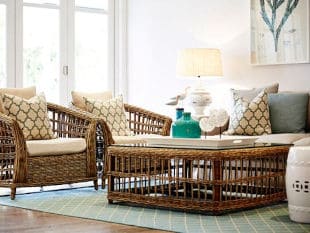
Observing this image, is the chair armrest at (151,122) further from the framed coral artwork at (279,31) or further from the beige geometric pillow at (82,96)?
the framed coral artwork at (279,31)

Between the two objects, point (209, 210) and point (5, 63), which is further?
point (5, 63)

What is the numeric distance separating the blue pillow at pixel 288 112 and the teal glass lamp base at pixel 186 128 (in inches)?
52.0

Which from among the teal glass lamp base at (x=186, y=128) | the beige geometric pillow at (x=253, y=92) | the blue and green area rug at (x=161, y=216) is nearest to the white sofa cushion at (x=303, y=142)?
the blue and green area rug at (x=161, y=216)

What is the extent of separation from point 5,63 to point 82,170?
2.02 metres

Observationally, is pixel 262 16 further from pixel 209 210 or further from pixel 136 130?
→ pixel 209 210

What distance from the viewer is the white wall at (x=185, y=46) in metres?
6.19

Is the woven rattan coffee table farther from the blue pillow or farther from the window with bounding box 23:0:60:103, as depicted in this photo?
the window with bounding box 23:0:60:103

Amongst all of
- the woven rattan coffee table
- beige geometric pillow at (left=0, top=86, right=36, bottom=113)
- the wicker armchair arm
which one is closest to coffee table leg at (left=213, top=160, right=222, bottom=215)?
the woven rattan coffee table

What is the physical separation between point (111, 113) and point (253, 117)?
1238mm

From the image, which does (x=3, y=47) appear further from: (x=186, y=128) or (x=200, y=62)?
(x=186, y=128)

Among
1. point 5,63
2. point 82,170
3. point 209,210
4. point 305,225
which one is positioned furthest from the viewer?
point 5,63

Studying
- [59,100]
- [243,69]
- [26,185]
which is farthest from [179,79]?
[26,185]

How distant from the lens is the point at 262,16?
6.11m

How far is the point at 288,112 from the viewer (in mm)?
5340
